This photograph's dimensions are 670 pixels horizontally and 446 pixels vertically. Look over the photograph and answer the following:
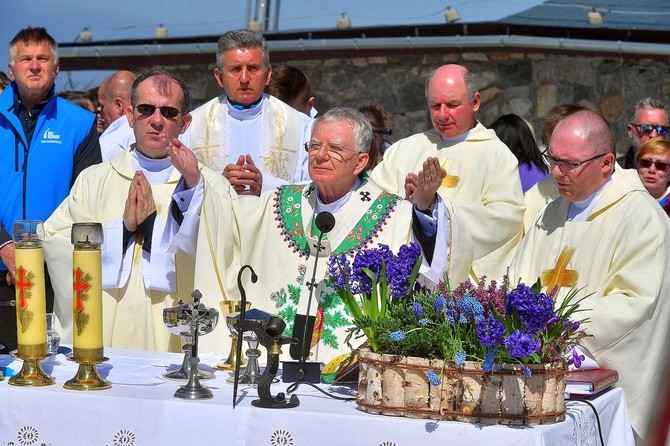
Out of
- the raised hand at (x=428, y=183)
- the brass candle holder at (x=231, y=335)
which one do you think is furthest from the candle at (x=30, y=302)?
the raised hand at (x=428, y=183)

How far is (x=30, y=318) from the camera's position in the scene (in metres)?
4.17

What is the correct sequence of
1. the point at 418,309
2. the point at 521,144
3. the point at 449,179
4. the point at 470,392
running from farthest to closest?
1. the point at 521,144
2. the point at 449,179
3. the point at 418,309
4. the point at 470,392

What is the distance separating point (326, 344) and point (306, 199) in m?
0.75

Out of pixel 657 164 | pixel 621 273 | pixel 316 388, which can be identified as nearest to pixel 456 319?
pixel 316 388

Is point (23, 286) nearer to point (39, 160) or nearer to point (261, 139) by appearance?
point (39, 160)

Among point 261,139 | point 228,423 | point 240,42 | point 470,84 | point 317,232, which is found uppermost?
point 240,42

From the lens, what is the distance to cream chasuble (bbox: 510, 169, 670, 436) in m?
4.80

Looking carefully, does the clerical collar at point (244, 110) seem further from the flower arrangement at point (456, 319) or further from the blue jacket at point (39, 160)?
the flower arrangement at point (456, 319)

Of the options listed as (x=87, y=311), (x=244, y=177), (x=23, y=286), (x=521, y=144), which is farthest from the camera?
(x=521, y=144)

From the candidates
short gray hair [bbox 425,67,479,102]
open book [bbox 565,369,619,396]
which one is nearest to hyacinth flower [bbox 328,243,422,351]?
open book [bbox 565,369,619,396]

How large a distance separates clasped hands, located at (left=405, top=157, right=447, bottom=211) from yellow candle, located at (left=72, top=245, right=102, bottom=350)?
1.52m

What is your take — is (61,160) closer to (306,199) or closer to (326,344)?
(306,199)

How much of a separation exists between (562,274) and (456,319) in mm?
1690

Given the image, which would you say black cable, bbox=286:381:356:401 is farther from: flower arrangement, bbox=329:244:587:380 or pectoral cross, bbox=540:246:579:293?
pectoral cross, bbox=540:246:579:293
